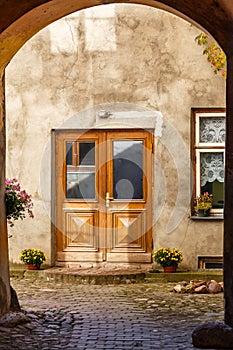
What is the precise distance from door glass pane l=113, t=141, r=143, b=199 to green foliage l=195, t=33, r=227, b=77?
1.88 meters

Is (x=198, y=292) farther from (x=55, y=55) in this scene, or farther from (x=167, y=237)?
(x=55, y=55)

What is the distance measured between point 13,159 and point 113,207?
1.83 meters

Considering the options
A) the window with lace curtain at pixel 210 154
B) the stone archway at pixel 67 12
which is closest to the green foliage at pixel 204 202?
the window with lace curtain at pixel 210 154

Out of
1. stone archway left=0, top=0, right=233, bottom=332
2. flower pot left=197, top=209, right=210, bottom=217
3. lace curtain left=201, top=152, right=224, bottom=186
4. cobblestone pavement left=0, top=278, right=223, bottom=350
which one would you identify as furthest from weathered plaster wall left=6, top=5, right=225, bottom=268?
stone archway left=0, top=0, right=233, bottom=332

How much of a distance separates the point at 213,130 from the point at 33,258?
3.51 m

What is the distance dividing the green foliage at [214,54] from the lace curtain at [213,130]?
30.5 inches

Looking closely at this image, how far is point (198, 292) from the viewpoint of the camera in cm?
1091

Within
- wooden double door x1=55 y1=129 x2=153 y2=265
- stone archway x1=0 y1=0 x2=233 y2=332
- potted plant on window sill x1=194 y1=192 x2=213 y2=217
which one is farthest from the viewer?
wooden double door x1=55 y1=129 x2=153 y2=265

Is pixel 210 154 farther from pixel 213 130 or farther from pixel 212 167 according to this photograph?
pixel 213 130

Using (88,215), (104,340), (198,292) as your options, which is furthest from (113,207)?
(104,340)

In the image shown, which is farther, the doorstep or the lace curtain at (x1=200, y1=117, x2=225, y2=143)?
the lace curtain at (x1=200, y1=117, x2=225, y2=143)

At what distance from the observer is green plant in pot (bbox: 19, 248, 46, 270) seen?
12477 mm

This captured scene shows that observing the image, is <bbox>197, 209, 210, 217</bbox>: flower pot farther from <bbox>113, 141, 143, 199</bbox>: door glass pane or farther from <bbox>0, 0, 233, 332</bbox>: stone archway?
<bbox>0, 0, 233, 332</bbox>: stone archway

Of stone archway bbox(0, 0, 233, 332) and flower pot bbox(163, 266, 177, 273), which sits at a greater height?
stone archway bbox(0, 0, 233, 332)
